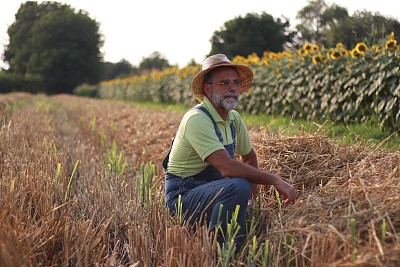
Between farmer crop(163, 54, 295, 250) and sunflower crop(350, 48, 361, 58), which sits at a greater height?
sunflower crop(350, 48, 361, 58)

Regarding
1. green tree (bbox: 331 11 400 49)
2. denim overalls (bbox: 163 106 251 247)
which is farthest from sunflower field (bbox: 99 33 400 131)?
denim overalls (bbox: 163 106 251 247)

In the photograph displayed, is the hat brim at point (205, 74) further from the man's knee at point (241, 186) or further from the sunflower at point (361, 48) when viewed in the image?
the sunflower at point (361, 48)

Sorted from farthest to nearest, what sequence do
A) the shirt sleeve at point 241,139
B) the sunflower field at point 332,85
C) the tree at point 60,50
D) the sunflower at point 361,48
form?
the tree at point 60,50 → the sunflower at point 361,48 → the sunflower field at point 332,85 → the shirt sleeve at point 241,139

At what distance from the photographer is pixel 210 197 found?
3043 mm

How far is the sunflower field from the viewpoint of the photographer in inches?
239

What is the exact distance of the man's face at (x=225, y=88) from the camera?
128 inches

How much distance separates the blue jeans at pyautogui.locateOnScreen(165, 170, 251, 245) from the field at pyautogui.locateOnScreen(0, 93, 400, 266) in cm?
10

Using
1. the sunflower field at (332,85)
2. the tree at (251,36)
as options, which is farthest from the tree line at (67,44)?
the sunflower field at (332,85)

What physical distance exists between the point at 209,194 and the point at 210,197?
0.08 ft

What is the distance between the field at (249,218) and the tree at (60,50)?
45594mm

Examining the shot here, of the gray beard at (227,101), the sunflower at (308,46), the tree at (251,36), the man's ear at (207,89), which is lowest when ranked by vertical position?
the gray beard at (227,101)

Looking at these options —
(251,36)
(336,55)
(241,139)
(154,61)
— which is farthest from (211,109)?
(154,61)

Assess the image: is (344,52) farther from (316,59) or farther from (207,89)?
(207,89)

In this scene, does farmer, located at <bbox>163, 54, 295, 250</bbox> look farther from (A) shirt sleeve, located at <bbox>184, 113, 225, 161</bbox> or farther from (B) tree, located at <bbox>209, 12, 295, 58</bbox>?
(B) tree, located at <bbox>209, 12, 295, 58</bbox>
